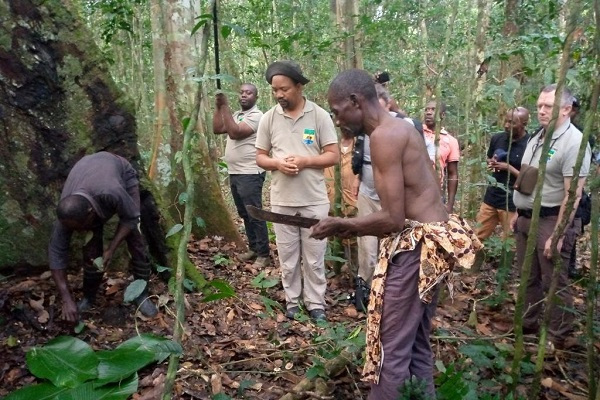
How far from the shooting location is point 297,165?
4324mm

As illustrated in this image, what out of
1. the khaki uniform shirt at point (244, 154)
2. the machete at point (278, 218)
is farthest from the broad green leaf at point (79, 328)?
the khaki uniform shirt at point (244, 154)

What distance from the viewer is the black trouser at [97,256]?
388 cm

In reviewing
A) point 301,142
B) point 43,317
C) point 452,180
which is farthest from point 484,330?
point 43,317

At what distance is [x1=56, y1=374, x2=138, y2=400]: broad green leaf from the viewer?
2867 millimetres

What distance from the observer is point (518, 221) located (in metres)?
4.47

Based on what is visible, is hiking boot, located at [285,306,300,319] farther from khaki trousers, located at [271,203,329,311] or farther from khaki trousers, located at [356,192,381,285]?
khaki trousers, located at [356,192,381,285]

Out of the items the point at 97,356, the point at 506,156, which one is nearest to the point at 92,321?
the point at 97,356

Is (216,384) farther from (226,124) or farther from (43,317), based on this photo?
(226,124)

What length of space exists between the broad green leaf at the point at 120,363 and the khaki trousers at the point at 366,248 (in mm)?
2396

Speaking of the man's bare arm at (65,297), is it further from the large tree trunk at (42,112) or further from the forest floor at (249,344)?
the large tree trunk at (42,112)

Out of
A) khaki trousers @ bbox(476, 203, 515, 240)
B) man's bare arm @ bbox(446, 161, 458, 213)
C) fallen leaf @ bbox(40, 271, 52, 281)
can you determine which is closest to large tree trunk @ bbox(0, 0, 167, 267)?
fallen leaf @ bbox(40, 271, 52, 281)

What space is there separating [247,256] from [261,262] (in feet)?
0.69

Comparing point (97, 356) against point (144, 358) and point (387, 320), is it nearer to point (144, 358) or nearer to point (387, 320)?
point (144, 358)

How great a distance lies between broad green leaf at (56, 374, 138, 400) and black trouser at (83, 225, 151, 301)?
108 cm
